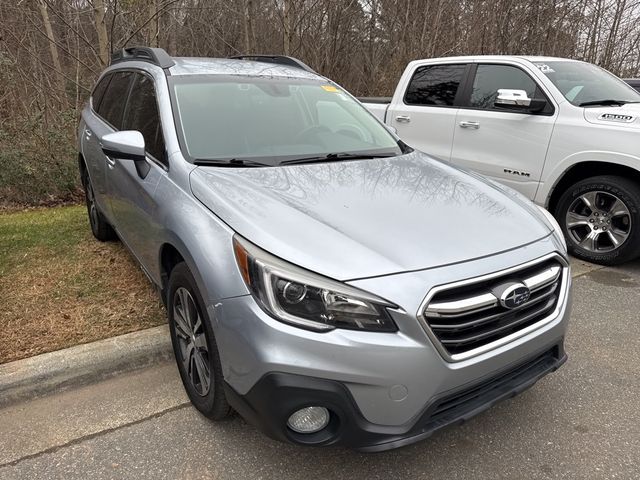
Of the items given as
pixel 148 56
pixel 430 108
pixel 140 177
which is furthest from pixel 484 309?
pixel 430 108

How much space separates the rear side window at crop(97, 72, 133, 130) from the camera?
3840mm

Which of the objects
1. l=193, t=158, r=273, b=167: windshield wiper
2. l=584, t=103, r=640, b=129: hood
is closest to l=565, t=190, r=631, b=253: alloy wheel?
l=584, t=103, r=640, b=129: hood

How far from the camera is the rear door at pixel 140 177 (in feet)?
9.36

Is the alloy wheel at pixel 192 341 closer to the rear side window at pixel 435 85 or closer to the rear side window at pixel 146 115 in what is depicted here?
the rear side window at pixel 146 115

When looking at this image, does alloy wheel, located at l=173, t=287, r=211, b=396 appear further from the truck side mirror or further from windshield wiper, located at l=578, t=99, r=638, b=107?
windshield wiper, located at l=578, t=99, r=638, b=107

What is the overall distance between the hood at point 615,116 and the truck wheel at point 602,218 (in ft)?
1.57

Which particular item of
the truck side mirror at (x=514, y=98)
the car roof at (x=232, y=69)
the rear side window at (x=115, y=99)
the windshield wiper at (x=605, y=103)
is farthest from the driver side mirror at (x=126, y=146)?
the windshield wiper at (x=605, y=103)

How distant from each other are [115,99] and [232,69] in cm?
115

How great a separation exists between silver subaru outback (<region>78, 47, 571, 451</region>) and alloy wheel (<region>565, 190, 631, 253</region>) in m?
2.28

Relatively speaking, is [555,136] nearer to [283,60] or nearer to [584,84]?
[584,84]

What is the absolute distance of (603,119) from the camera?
4.54 metres

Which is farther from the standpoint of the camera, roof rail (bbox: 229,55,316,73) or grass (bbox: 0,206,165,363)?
roof rail (bbox: 229,55,316,73)

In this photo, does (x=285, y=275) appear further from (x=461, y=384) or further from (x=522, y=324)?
(x=522, y=324)

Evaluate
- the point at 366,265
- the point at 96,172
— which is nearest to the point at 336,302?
the point at 366,265
